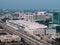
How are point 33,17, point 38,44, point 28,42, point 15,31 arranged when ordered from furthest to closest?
point 33,17, point 15,31, point 28,42, point 38,44

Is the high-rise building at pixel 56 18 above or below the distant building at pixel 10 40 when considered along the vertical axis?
above

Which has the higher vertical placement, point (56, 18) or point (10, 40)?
point (56, 18)

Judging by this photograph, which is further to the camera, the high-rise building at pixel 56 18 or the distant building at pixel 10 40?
the high-rise building at pixel 56 18

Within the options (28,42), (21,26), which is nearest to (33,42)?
(28,42)

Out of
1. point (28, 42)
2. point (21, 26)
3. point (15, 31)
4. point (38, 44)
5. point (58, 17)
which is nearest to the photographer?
point (38, 44)

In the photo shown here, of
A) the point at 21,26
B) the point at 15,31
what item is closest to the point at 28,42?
the point at 15,31

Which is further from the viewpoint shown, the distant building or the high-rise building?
the high-rise building

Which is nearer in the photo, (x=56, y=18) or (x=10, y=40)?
(x=10, y=40)

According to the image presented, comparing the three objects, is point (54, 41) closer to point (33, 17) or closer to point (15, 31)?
point (15, 31)

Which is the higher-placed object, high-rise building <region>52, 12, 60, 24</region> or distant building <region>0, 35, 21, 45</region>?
high-rise building <region>52, 12, 60, 24</region>

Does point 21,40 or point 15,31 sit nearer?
point 21,40

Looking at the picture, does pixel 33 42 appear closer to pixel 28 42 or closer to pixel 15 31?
pixel 28 42
